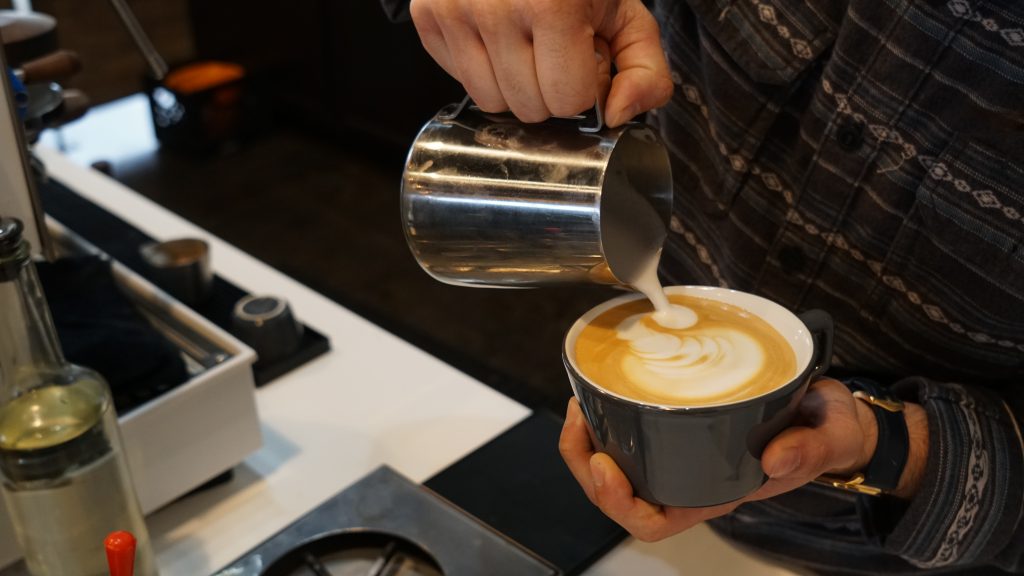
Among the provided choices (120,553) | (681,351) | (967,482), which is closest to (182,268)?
(120,553)

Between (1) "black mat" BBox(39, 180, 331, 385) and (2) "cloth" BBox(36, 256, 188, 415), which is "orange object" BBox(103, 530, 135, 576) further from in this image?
(1) "black mat" BBox(39, 180, 331, 385)

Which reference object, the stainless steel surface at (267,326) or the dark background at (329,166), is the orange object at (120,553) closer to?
the stainless steel surface at (267,326)

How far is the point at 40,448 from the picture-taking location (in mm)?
854

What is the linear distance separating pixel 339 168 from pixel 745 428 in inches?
146

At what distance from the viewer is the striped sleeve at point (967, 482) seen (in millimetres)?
942

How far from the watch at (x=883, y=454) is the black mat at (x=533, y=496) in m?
0.25

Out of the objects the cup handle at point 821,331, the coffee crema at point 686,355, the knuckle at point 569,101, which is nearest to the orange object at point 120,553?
the coffee crema at point 686,355

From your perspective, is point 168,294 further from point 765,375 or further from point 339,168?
point 339,168

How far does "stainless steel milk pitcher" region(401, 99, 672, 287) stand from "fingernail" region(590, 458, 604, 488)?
16cm

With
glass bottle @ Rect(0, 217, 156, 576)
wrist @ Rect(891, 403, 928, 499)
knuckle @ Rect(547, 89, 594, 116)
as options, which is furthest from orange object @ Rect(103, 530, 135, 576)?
wrist @ Rect(891, 403, 928, 499)

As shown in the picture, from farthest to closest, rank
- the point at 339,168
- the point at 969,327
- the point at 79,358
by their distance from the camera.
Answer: the point at 339,168, the point at 79,358, the point at 969,327

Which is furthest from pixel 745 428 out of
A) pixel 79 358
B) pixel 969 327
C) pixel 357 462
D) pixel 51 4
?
pixel 51 4

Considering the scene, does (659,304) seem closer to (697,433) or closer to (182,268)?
(697,433)

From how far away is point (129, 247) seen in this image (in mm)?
1497
